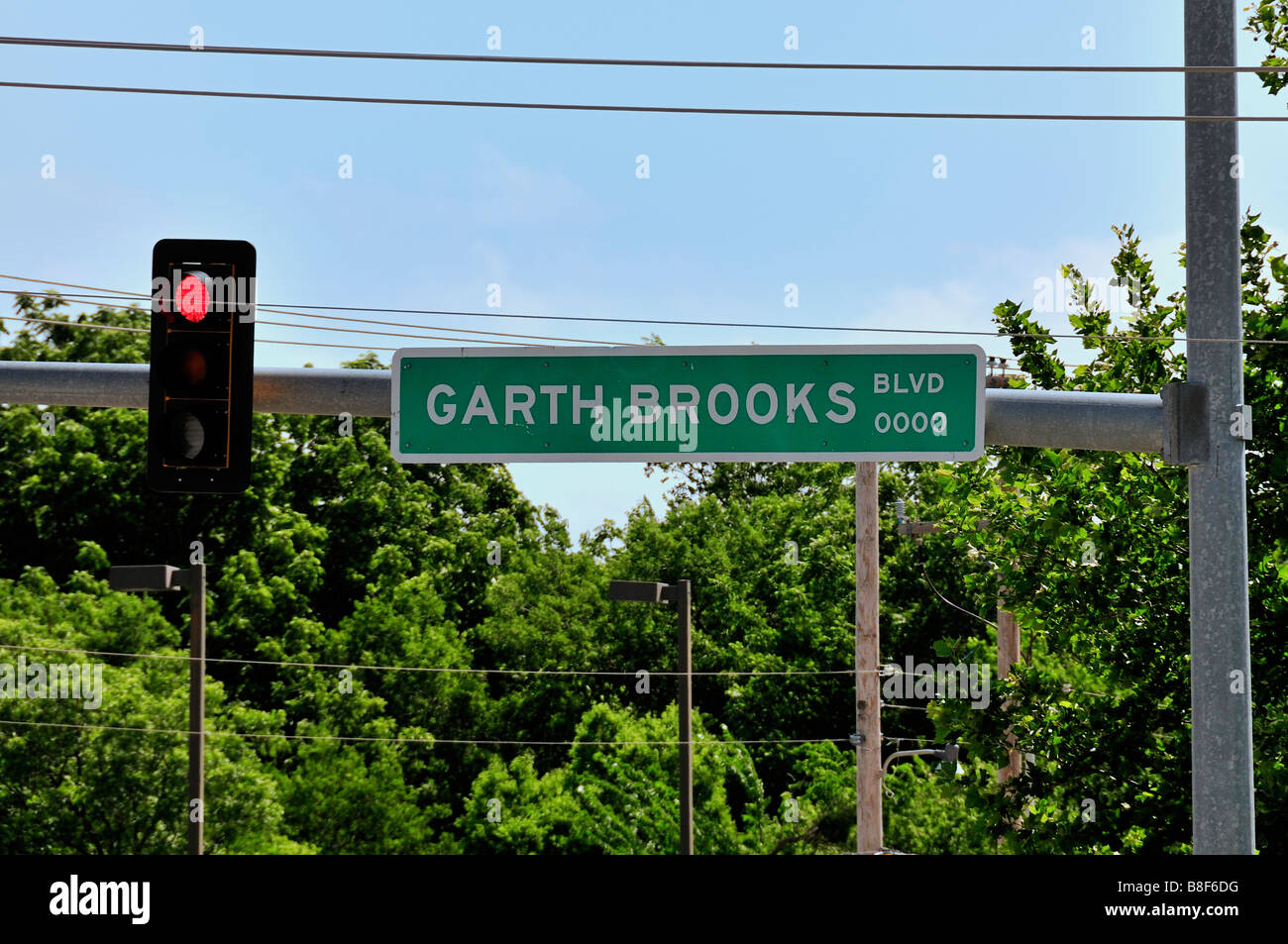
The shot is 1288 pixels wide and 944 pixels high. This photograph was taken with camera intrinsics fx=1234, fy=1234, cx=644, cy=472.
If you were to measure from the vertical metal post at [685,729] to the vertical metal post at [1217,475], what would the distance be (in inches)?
431

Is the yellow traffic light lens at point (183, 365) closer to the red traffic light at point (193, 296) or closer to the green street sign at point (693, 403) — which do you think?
the red traffic light at point (193, 296)

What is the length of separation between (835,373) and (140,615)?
25059 mm

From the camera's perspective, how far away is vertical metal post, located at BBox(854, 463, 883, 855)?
15.5m

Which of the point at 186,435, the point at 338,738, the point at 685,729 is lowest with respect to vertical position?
the point at 338,738

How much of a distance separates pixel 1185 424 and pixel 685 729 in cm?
1214

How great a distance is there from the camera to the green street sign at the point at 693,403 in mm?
6035

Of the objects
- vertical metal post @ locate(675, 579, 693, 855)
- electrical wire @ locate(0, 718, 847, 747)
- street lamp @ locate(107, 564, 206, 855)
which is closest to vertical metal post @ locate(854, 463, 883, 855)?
vertical metal post @ locate(675, 579, 693, 855)

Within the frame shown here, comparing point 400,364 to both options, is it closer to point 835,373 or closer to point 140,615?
point 835,373
